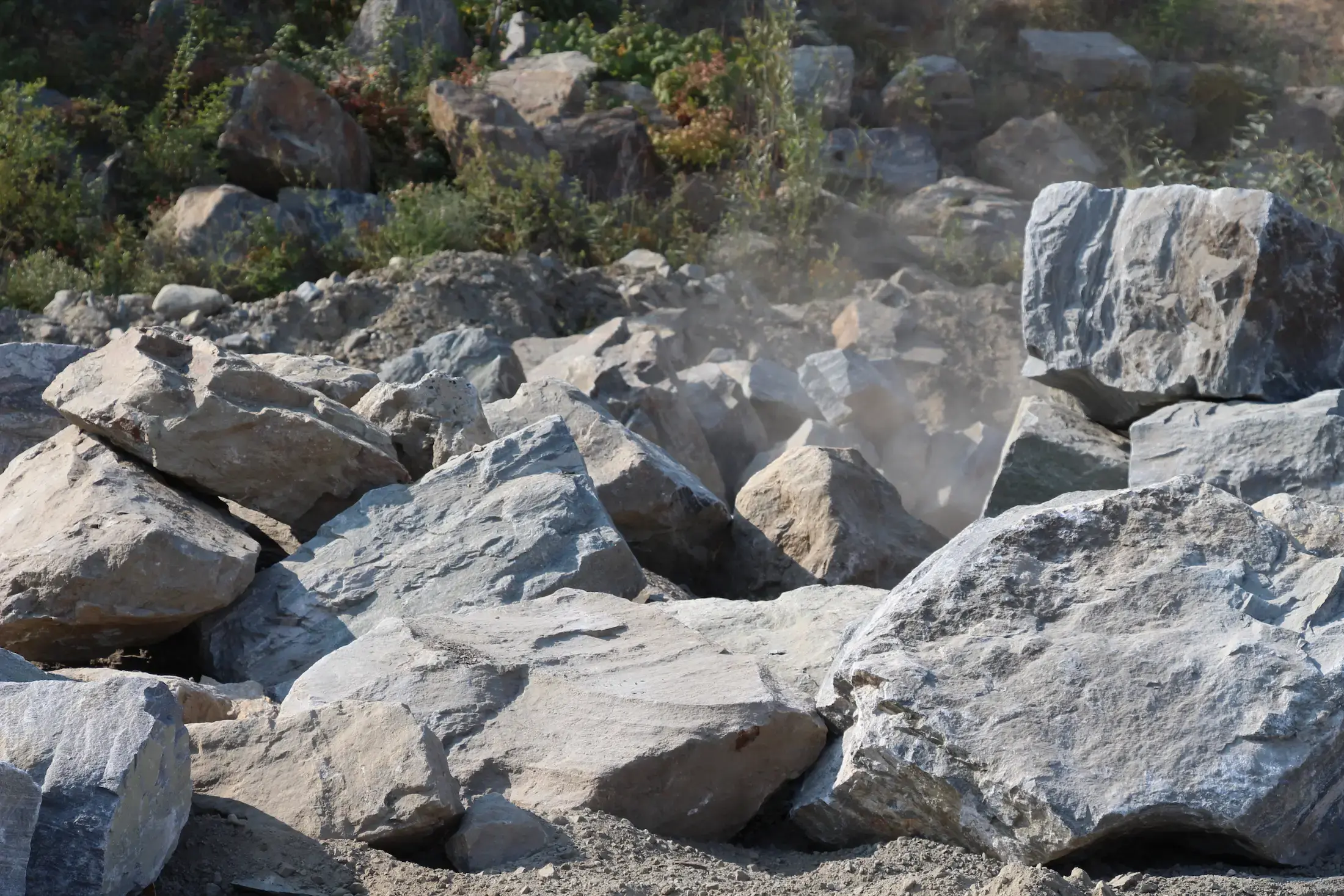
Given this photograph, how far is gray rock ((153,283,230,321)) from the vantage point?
8.12m

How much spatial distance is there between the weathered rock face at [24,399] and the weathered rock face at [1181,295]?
376cm

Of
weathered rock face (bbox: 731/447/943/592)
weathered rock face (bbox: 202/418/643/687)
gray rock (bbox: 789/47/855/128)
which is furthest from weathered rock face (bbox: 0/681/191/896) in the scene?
gray rock (bbox: 789/47/855/128)

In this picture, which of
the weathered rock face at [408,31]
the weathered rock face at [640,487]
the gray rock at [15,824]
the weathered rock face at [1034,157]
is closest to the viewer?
the gray rock at [15,824]

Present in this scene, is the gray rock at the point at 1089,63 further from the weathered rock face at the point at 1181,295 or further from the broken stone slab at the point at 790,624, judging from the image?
the broken stone slab at the point at 790,624

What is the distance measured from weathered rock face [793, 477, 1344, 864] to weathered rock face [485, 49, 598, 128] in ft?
26.4

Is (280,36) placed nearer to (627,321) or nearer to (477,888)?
(627,321)

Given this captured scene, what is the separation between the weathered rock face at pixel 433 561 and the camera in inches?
157

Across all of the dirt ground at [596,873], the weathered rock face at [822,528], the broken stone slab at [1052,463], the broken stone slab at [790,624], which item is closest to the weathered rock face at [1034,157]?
the broken stone slab at [1052,463]

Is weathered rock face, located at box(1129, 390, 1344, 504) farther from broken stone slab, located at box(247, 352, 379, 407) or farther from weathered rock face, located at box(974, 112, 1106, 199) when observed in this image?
weathered rock face, located at box(974, 112, 1106, 199)

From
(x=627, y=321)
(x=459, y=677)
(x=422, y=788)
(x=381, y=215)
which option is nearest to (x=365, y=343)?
(x=627, y=321)

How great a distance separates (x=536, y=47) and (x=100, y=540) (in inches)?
356

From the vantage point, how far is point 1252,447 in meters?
4.93

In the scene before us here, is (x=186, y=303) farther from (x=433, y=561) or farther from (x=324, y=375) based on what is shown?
(x=433, y=561)

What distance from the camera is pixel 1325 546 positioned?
3.37 metres
